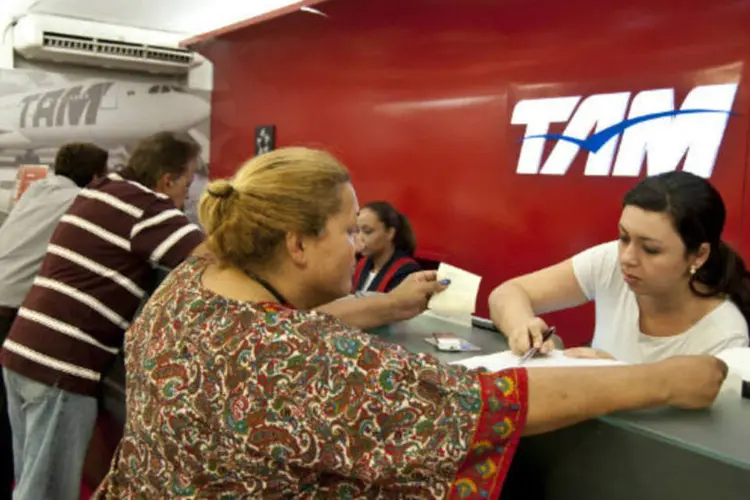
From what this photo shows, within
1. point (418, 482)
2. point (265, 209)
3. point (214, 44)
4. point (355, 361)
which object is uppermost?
point (214, 44)

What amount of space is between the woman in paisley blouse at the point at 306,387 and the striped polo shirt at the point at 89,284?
1.01 m

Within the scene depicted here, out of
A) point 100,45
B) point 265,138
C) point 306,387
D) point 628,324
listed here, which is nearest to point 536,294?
point 628,324

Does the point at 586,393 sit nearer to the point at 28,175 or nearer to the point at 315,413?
the point at 315,413

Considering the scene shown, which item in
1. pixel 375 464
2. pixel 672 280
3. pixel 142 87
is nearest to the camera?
pixel 375 464

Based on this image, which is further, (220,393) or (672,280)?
(672,280)

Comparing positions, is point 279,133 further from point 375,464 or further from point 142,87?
point 375,464

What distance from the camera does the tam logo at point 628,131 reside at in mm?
2559

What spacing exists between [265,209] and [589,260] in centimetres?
115

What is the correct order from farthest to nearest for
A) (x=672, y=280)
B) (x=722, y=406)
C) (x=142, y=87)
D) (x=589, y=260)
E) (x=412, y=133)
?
(x=142, y=87)
(x=412, y=133)
(x=589, y=260)
(x=672, y=280)
(x=722, y=406)

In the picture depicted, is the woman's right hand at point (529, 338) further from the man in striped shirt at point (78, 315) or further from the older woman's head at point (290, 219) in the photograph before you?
the man in striped shirt at point (78, 315)

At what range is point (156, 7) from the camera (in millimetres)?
4766

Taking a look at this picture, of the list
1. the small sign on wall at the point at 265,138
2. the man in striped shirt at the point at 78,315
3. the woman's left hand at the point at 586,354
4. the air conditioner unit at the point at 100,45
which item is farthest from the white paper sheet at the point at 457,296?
the air conditioner unit at the point at 100,45

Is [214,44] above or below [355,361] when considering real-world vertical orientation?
above

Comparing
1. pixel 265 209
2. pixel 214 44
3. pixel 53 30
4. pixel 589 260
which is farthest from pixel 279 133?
pixel 265 209
